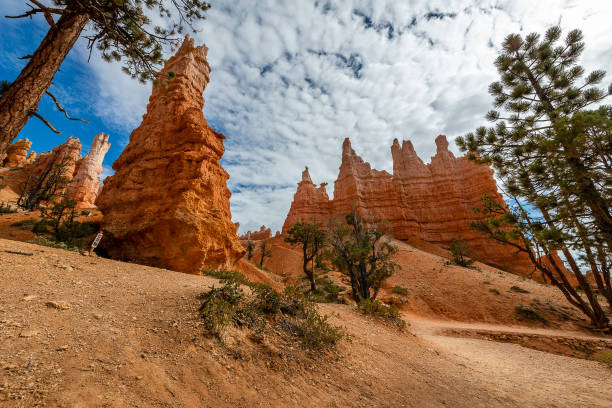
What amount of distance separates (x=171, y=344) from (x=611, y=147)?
9.38 m

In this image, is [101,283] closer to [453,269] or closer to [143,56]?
[143,56]

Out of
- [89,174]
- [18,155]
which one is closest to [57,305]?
[89,174]

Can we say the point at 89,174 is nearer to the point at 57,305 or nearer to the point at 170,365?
the point at 57,305

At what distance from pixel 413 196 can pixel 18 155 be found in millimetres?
82157

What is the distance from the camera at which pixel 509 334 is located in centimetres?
1140

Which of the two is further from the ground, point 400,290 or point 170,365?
point 400,290

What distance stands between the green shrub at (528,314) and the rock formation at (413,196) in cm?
2563

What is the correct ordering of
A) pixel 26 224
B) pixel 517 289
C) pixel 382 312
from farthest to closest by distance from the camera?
pixel 517 289 < pixel 26 224 < pixel 382 312

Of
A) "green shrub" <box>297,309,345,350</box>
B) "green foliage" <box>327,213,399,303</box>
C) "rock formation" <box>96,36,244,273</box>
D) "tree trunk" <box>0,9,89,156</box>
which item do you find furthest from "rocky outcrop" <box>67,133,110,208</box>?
"green shrub" <box>297,309,345,350</box>

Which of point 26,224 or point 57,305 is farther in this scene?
point 26,224

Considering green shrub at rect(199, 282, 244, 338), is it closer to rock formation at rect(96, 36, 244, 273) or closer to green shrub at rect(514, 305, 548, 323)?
rock formation at rect(96, 36, 244, 273)

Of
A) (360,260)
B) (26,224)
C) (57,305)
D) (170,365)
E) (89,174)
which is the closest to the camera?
(170,365)

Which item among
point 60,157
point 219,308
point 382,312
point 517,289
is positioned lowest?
point 382,312

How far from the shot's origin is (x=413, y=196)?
50156mm
